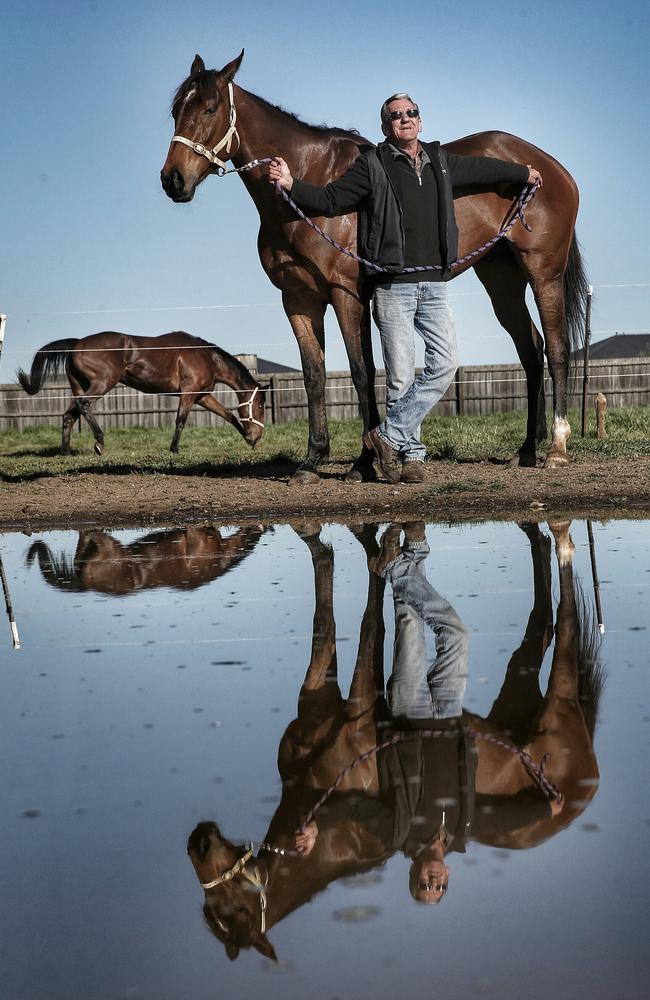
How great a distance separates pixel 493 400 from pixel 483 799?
74.7 ft

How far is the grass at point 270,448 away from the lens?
383 inches

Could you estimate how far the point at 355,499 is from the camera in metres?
7.22

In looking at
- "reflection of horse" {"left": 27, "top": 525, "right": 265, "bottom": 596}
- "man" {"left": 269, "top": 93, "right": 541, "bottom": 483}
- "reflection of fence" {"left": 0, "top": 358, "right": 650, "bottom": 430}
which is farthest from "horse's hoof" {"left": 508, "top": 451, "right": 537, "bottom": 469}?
"reflection of fence" {"left": 0, "top": 358, "right": 650, "bottom": 430}

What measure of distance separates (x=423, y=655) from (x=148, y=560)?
243cm

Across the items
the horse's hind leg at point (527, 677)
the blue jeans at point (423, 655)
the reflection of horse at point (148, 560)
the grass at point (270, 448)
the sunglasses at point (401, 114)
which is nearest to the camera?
the horse's hind leg at point (527, 677)

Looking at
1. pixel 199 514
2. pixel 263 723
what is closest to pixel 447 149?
pixel 199 514

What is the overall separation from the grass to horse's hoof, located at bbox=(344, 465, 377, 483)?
0.68 m

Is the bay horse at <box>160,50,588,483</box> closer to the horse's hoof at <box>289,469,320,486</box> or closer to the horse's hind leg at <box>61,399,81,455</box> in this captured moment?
the horse's hoof at <box>289,469,320,486</box>

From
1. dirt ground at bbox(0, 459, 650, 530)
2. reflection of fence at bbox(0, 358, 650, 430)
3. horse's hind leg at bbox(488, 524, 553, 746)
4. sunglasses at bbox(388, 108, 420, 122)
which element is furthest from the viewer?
reflection of fence at bbox(0, 358, 650, 430)

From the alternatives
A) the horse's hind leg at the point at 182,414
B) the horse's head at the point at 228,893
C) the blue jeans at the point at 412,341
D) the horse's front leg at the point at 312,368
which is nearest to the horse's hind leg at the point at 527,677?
the horse's head at the point at 228,893

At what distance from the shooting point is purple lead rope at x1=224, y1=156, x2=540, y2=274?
296 inches

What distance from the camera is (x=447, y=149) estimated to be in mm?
8398

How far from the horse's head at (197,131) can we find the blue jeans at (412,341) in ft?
4.59

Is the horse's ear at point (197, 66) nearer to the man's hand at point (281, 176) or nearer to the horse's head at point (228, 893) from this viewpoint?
the man's hand at point (281, 176)
